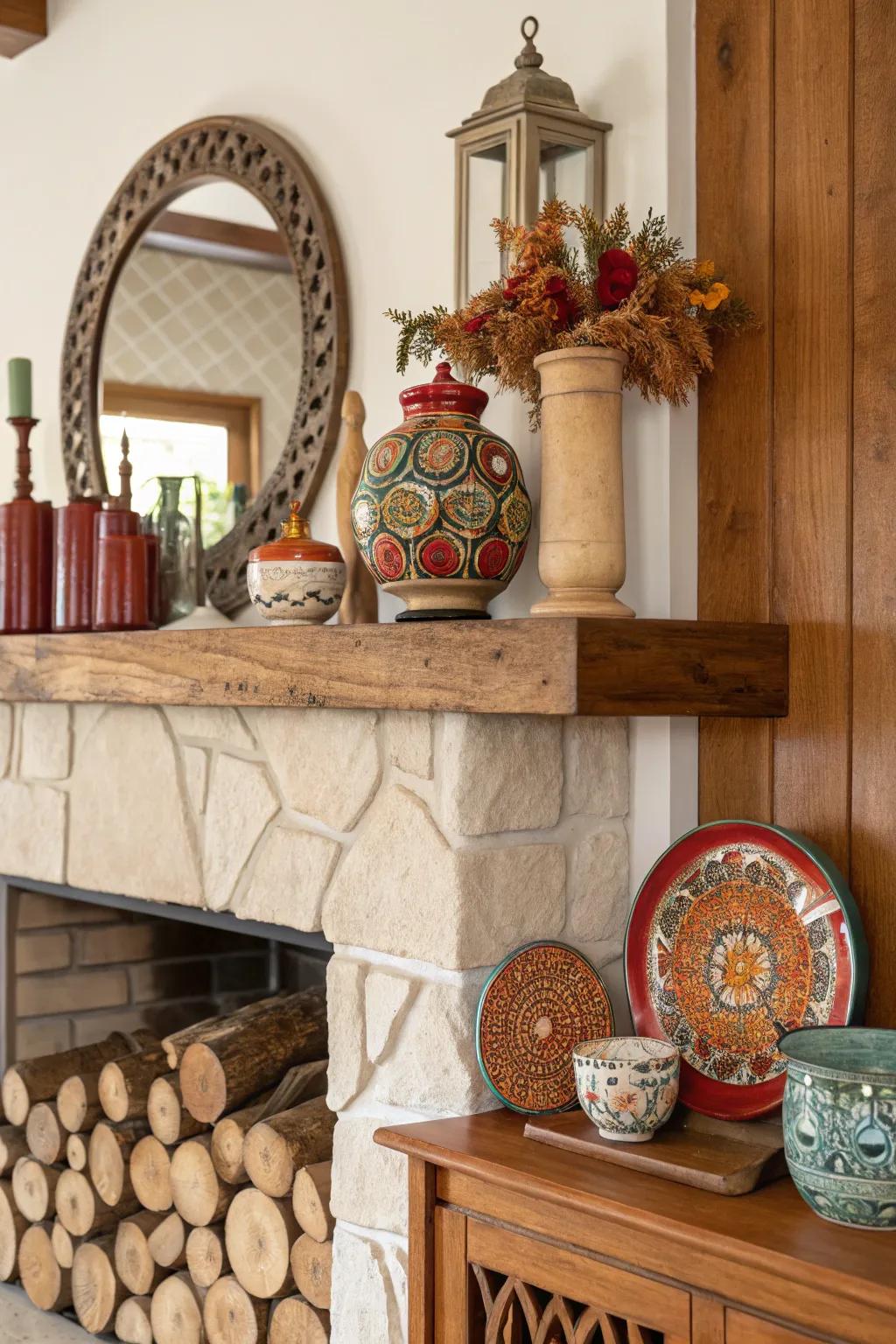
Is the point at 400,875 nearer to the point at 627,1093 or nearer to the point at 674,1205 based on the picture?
the point at 627,1093

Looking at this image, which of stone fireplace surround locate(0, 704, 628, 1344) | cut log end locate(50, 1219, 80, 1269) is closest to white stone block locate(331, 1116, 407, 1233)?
stone fireplace surround locate(0, 704, 628, 1344)

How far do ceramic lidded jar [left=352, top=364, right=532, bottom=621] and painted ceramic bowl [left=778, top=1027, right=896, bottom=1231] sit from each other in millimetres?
705

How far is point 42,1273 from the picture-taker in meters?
2.52

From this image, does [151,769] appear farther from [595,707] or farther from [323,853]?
[595,707]

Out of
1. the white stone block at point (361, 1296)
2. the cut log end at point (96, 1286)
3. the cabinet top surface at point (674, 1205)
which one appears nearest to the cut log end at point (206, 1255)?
the cut log end at point (96, 1286)

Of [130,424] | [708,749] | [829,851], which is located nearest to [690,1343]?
[829,851]

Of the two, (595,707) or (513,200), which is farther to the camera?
(513,200)

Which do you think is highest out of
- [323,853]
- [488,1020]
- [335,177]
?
[335,177]

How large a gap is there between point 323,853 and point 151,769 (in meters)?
0.48

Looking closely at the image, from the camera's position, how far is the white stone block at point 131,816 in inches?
88.7

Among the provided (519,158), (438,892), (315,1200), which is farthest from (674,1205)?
(519,158)

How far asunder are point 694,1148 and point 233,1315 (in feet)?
3.07

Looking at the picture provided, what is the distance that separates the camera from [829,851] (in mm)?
1727

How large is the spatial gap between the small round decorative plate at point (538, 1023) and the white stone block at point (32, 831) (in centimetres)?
102
